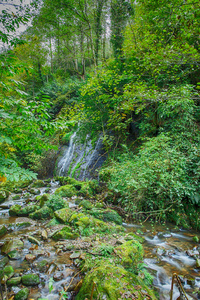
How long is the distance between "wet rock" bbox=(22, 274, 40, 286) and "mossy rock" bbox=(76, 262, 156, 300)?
875 millimetres

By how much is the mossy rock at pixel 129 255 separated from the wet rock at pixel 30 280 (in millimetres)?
1491

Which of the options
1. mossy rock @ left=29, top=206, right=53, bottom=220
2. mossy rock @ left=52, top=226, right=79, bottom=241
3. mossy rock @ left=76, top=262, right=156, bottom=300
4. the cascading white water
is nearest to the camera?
mossy rock @ left=76, top=262, right=156, bottom=300

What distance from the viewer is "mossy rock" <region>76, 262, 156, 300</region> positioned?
202 centimetres

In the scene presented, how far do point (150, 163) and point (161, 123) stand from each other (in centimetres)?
279

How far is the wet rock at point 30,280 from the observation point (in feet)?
8.72

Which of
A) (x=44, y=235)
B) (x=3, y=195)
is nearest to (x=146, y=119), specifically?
(x=44, y=235)

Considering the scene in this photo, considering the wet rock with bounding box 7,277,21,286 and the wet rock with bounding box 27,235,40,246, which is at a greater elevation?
the wet rock with bounding box 7,277,21,286

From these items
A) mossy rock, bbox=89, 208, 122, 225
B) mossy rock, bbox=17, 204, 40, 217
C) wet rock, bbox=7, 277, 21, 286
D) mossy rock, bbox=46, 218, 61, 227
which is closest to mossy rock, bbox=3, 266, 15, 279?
wet rock, bbox=7, 277, 21, 286

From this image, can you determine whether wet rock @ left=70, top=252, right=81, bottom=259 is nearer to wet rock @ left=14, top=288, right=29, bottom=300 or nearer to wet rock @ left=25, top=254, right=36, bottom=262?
wet rock @ left=25, top=254, right=36, bottom=262

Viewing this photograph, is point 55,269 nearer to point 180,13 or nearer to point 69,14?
point 180,13

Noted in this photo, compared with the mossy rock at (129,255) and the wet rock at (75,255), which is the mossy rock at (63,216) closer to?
the wet rock at (75,255)

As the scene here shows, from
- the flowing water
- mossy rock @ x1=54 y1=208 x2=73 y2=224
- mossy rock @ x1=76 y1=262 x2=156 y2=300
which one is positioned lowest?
the flowing water

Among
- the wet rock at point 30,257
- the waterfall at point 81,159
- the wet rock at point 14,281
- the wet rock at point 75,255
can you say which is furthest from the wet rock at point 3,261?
the waterfall at point 81,159

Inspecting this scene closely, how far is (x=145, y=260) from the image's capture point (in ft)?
11.5
